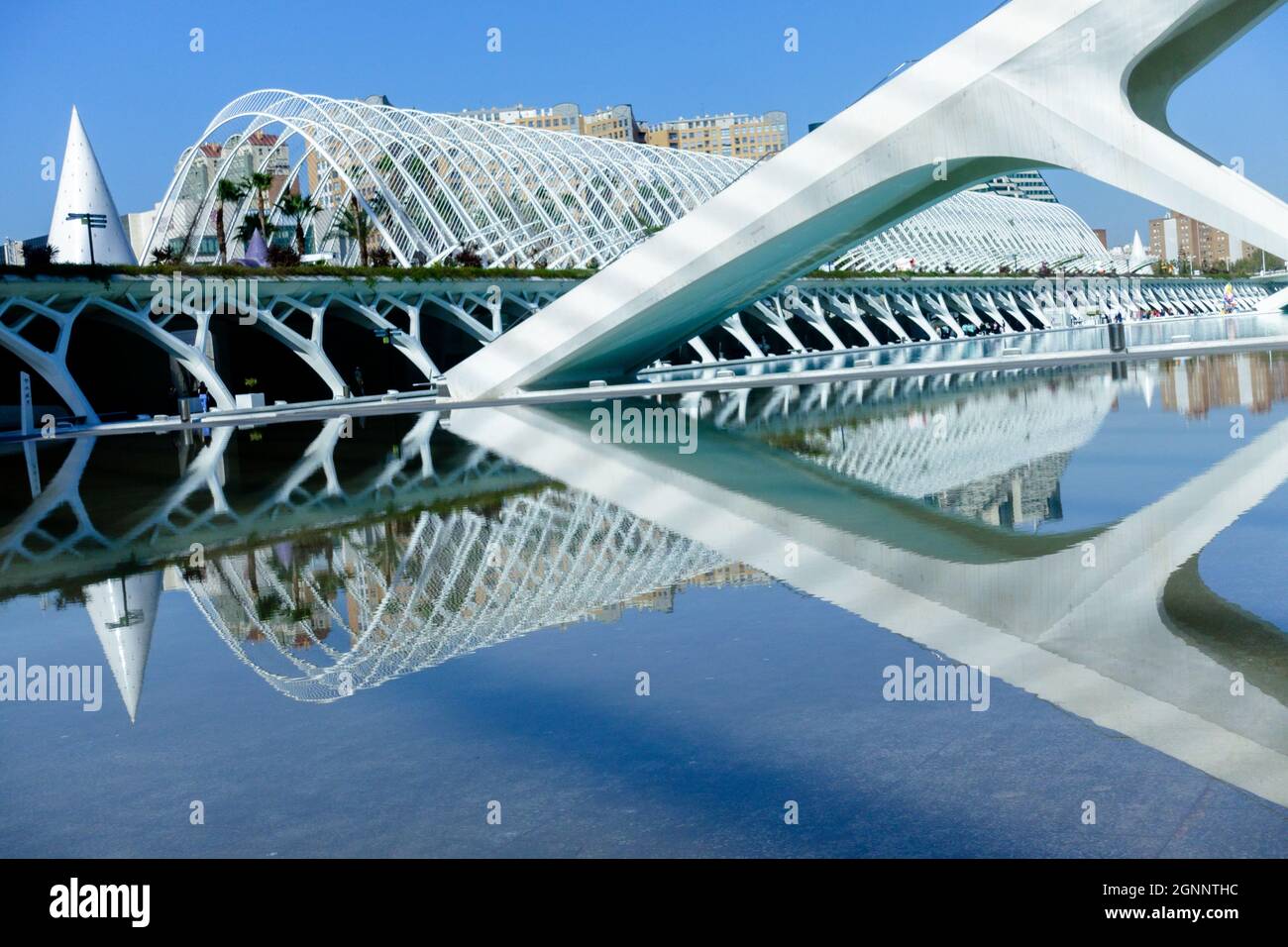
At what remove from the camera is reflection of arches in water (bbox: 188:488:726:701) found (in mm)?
5539

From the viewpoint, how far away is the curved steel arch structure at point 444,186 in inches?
1642

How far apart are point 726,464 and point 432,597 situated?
19.0 feet

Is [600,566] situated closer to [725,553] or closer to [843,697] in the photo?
[725,553]

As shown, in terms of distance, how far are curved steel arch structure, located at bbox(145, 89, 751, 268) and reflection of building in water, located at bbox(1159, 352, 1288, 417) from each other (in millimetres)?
24033

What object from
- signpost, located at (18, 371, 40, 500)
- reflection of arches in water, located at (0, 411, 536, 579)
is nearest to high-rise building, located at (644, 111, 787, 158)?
signpost, located at (18, 371, 40, 500)

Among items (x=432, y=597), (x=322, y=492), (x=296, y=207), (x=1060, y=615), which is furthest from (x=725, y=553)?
(x=296, y=207)

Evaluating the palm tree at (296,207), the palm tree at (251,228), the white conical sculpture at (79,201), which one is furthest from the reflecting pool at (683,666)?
the white conical sculpture at (79,201)

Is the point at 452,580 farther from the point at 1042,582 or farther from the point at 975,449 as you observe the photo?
the point at 975,449

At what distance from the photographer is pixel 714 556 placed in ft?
23.7

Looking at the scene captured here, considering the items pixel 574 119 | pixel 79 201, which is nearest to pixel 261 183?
pixel 79 201

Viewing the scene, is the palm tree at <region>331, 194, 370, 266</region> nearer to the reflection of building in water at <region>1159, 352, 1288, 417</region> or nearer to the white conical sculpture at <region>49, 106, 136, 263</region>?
the white conical sculpture at <region>49, 106, 136, 263</region>

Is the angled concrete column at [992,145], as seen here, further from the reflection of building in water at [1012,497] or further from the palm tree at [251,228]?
the palm tree at [251,228]

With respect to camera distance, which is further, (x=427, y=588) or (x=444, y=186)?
(x=444, y=186)

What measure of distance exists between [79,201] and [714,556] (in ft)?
136
